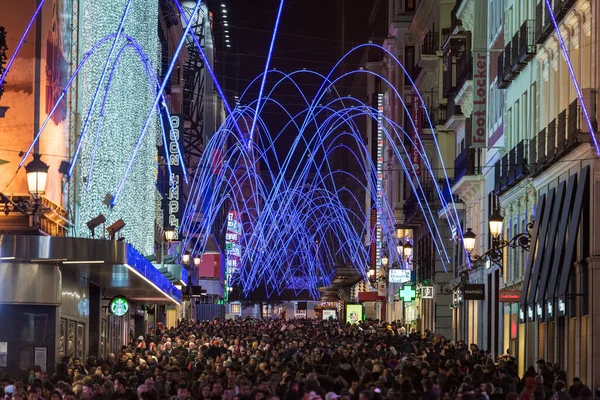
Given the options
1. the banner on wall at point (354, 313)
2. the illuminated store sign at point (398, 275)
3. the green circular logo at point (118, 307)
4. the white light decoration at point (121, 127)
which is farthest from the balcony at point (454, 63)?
the banner on wall at point (354, 313)

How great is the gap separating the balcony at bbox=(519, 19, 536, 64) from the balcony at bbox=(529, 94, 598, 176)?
2.83 m

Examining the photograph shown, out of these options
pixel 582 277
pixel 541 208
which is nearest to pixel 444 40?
pixel 541 208

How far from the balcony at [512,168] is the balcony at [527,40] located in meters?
2.47

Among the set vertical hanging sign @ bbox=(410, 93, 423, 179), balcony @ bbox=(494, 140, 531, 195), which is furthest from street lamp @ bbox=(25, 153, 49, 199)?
vertical hanging sign @ bbox=(410, 93, 423, 179)

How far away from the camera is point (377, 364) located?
26984 mm

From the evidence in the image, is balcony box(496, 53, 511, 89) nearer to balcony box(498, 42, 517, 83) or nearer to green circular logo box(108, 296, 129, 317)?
balcony box(498, 42, 517, 83)

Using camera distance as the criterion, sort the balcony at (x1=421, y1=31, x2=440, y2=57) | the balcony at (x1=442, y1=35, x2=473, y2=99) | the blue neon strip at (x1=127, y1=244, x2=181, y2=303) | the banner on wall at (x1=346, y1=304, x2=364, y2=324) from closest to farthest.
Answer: the blue neon strip at (x1=127, y1=244, x2=181, y2=303)
the balcony at (x1=442, y1=35, x2=473, y2=99)
the balcony at (x1=421, y1=31, x2=440, y2=57)
the banner on wall at (x1=346, y1=304, x2=364, y2=324)

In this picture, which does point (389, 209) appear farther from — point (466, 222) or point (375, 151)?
point (466, 222)

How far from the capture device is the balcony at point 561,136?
2978 cm

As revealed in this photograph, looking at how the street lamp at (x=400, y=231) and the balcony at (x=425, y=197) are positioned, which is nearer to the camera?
the balcony at (x=425, y=197)

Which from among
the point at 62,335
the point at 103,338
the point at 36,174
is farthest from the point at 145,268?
the point at 36,174

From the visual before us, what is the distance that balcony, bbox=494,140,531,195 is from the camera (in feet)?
128

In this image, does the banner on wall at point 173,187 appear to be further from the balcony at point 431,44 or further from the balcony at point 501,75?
the balcony at point 501,75

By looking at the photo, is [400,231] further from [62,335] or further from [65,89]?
[62,335]
